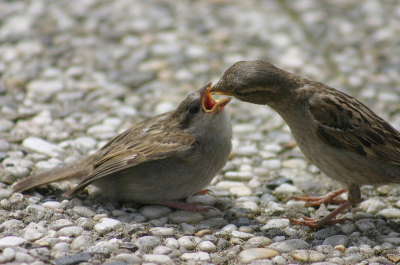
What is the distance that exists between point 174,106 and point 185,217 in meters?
2.63

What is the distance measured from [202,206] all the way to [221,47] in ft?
14.0

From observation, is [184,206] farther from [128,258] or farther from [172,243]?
[128,258]

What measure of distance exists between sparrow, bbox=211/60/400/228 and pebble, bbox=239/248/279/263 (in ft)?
2.35

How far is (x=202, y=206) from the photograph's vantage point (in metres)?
5.11

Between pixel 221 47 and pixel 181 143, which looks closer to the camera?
pixel 181 143

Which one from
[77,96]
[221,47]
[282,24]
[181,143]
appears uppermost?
[282,24]

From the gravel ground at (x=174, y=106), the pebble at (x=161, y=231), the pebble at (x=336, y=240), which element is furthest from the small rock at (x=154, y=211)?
the pebble at (x=336, y=240)

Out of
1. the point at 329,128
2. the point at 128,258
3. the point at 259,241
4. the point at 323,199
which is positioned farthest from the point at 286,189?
the point at 128,258

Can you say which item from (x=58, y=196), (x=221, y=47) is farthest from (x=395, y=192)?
(x=221, y=47)

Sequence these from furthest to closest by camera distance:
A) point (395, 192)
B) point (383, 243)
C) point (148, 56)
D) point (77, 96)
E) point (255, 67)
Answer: point (148, 56) < point (77, 96) < point (395, 192) < point (255, 67) < point (383, 243)

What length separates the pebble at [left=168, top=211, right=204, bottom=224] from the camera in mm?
4820

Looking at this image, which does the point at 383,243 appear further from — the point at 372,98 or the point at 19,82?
the point at 19,82

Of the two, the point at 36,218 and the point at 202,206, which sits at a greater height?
the point at 202,206

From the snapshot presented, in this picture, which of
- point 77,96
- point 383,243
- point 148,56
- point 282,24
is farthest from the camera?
point 282,24
